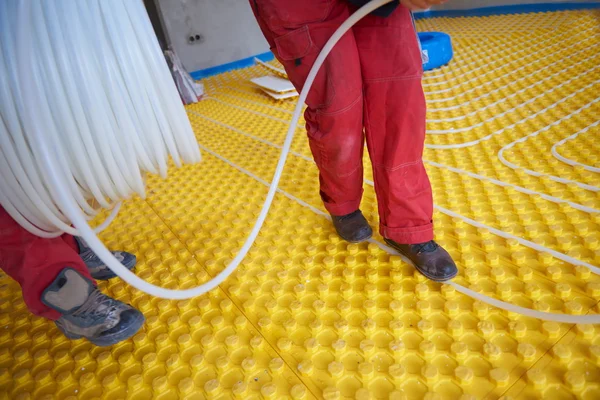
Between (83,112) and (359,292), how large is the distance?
879mm

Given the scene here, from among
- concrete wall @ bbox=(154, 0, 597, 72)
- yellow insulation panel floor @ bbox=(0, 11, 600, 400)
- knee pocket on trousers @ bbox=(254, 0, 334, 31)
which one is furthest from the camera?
concrete wall @ bbox=(154, 0, 597, 72)

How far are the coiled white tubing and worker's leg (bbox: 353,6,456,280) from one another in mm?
135

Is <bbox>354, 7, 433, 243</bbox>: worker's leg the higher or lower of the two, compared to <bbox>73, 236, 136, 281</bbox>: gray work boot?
higher

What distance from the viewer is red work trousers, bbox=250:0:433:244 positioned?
1.04m

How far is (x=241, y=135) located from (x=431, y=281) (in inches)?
66.1

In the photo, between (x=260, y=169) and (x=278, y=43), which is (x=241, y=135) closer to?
(x=260, y=169)

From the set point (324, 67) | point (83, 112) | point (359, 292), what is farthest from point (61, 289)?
point (324, 67)

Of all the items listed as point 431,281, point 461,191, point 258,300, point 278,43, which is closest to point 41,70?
point 278,43

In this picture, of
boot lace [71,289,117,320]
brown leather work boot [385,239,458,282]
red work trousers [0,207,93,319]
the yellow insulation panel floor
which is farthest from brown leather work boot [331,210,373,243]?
red work trousers [0,207,93,319]

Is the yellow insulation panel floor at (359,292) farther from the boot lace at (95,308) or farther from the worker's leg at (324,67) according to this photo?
the worker's leg at (324,67)

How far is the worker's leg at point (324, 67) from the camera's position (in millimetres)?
1034

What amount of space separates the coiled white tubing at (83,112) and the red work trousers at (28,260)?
6cm

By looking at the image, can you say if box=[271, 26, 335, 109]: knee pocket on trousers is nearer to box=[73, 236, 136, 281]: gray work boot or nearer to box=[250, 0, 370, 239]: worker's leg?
box=[250, 0, 370, 239]: worker's leg

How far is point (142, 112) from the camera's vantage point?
0.92m
